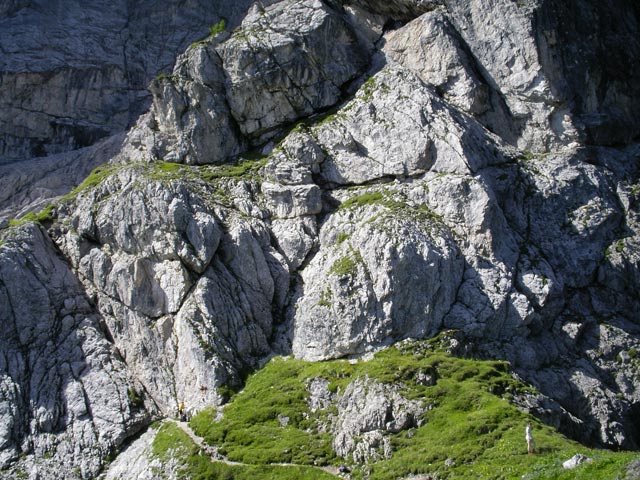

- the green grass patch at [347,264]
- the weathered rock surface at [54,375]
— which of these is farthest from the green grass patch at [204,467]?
the green grass patch at [347,264]

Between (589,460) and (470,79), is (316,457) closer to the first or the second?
(589,460)

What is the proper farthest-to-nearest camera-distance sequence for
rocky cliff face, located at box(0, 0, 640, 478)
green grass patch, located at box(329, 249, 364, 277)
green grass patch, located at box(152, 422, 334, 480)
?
green grass patch, located at box(329, 249, 364, 277)
rocky cliff face, located at box(0, 0, 640, 478)
green grass patch, located at box(152, 422, 334, 480)

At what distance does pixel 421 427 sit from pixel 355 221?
1730 centimetres

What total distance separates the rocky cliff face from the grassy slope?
1675 mm

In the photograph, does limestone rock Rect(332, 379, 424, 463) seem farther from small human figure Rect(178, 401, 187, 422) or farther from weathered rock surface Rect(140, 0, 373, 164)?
weathered rock surface Rect(140, 0, 373, 164)

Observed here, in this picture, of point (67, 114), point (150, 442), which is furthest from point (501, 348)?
point (67, 114)

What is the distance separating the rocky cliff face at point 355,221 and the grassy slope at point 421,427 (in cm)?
168

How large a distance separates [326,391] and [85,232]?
21.9 meters

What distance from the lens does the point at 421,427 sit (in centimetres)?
3972

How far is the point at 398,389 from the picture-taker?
1630 inches

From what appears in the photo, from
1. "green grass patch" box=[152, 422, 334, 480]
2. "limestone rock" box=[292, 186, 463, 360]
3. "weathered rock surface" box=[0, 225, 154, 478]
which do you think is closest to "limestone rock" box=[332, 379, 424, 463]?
"green grass patch" box=[152, 422, 334, 480]

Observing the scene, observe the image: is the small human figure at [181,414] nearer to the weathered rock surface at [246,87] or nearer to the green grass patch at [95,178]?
the green grass patch at [95,178]

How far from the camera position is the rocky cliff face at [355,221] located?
46.8 meters

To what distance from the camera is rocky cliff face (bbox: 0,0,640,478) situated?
46750mm
